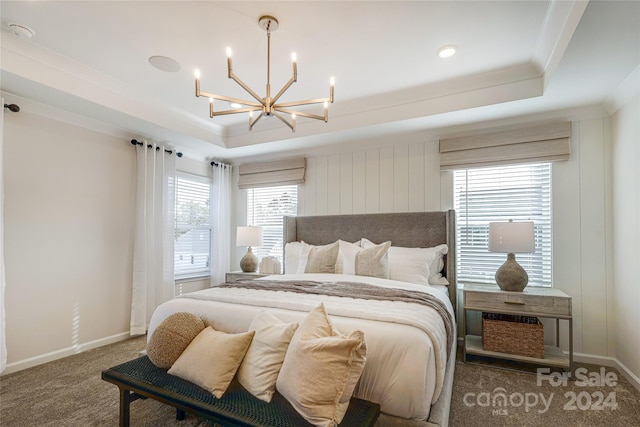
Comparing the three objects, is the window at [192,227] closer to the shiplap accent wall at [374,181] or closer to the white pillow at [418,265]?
the shiplap accent wall at [374,181]

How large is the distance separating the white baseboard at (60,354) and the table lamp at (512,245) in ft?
13.6

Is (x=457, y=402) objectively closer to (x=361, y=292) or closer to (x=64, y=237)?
(x=361, y=292)

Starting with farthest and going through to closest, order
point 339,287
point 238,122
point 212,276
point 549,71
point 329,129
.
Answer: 1. point 212,276
2. point 238,122
3. point 329,129
4. point 339,287
5. point 549,71

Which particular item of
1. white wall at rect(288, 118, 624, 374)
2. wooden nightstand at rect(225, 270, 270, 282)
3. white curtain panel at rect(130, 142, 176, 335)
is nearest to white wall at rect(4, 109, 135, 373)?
white curtain panel at rect(130, 142, 176, 335)

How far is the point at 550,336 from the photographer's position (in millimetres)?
3189

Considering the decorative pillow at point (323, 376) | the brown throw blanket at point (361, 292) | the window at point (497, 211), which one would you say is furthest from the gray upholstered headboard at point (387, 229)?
the decorative pillow at point (323, 376)

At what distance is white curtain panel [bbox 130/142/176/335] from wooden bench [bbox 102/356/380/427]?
2.02 meters

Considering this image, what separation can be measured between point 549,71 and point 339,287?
7.83 ft

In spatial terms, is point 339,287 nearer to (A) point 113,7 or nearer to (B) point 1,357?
(A) point 113,7

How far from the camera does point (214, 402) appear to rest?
1.59 meters

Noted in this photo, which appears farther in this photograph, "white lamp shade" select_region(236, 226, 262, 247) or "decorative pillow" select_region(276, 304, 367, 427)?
"white lamp shade" select_region(236, 226, 262, 247)

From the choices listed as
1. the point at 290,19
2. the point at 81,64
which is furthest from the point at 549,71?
the point at 81,64

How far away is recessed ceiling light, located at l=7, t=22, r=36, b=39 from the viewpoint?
2219mm

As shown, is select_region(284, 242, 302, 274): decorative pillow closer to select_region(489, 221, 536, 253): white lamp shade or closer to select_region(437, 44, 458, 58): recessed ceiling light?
select_region(489, 221, 536, 253): white lamp shade
